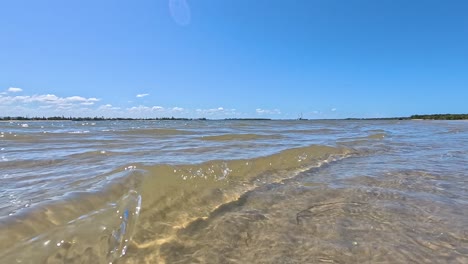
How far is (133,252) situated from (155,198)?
1427 millimetres

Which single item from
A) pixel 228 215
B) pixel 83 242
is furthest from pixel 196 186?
pixel 83 242

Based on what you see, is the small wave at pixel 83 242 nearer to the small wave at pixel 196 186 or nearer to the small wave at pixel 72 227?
the small wave at pixel 72 227

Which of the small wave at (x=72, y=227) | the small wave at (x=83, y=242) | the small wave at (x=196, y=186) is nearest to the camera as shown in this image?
the small wave at (x=83, y=242)

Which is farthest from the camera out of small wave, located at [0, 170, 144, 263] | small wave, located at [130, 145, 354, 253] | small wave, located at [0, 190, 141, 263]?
small wave, located at [130, 145, 354, 253]

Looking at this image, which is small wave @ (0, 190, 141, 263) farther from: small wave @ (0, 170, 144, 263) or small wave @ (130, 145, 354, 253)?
small wave @ (130, 145, 354, 253)

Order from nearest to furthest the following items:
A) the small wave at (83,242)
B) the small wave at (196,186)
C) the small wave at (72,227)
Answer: the small wave at (83,242), the small wave at (72,227), the small wave at (196,186)

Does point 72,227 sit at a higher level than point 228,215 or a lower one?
higher

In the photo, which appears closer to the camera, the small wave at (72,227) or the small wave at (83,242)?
the small wave at (83,242)

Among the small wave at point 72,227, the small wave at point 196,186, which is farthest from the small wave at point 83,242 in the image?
the small wave at point 196,186

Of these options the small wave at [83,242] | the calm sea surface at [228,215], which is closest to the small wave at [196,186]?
the calm sea surface at [228,215]

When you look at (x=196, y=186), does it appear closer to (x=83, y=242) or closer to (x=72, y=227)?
(x=72, y=227)

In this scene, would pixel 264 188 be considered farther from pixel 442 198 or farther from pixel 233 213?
pixel 442 198

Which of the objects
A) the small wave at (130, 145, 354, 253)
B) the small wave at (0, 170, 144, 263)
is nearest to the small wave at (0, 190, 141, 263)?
the small wave at (0, 170, 144, 263)

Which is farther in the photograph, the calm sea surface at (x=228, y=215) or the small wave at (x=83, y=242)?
the calm sea surface at (x=228, y=215)
